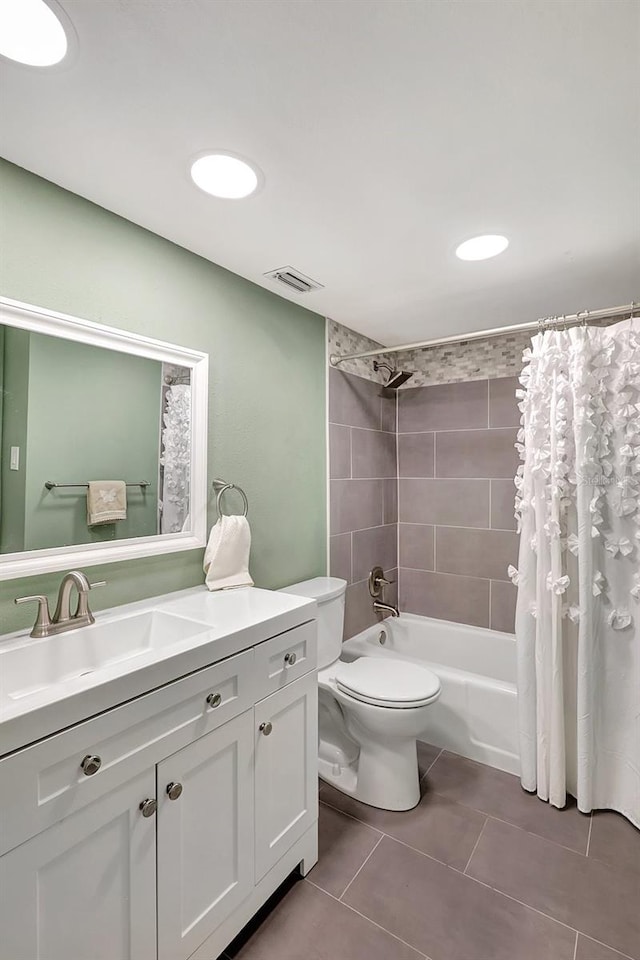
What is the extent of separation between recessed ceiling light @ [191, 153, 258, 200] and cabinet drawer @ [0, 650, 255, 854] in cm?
142

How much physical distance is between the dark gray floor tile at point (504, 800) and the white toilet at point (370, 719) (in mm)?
255

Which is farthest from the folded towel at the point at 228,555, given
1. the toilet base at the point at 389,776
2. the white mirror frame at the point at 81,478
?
the toilet base at the point at 389,776

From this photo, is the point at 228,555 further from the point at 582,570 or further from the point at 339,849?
the point at 582,570

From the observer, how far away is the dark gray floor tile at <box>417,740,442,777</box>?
2.20 m

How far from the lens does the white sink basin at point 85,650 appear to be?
Answer: 1.18 meters

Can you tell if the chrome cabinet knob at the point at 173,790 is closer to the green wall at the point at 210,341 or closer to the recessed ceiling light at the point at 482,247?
the green wall at the point at 210,341

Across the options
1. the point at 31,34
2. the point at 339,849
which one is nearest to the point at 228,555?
the point at 339,849

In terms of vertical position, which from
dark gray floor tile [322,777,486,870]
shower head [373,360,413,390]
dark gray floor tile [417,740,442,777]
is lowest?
dark gray floor tile [417,740,442,777]

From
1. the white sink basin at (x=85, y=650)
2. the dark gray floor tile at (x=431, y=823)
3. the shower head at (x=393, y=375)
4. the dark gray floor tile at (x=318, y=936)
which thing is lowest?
the dark gray floor tile at (x=431, y=823)

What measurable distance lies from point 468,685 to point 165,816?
1637 mm

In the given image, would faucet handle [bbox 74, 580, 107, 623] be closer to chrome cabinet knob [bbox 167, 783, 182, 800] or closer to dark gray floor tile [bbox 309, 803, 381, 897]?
chrome cabinet knob [bbox 167, 783, 182, 800]

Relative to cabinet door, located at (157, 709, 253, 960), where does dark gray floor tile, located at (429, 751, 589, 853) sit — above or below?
below

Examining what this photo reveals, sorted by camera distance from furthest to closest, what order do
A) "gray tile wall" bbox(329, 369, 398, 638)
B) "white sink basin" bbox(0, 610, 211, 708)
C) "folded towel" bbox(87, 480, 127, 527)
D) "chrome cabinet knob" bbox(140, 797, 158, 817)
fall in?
"gray tile wall" bbox(329, 369, 398, 638)
"folded towel" bbox(87, 480, 127, 527)
"white sink basin" bbox(0, 610, 211, 708)
"chrome cabinet knob" bbox(140, 797, 158, 817)

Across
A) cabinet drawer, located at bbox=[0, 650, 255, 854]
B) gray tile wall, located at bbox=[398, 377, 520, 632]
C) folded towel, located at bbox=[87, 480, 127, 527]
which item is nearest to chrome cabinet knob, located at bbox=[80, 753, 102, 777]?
cabinet drawer, located at bbox=[0, 650, 255, 854]
